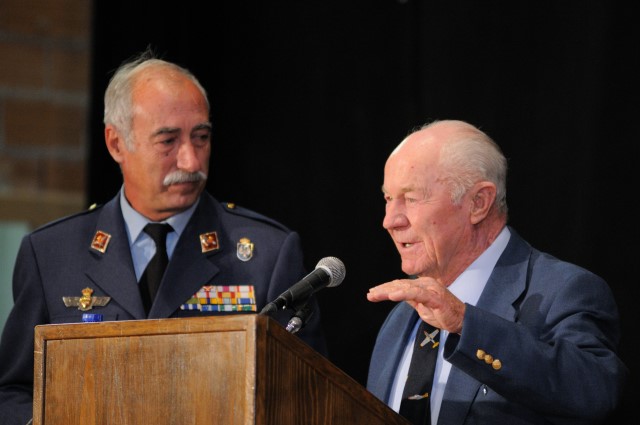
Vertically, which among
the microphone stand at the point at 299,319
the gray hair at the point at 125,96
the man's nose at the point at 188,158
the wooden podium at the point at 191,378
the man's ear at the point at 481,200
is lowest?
the wooden podium at the point at 191,378

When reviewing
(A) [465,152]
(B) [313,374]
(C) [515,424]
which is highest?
(A) [465,152]

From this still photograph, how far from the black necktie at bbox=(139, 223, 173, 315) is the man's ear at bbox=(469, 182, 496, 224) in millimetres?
876

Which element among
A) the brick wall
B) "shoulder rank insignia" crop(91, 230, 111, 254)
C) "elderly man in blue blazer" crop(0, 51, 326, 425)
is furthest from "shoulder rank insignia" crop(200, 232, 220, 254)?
the brick wall

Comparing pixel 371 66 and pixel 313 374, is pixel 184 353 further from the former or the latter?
pixel 371 66

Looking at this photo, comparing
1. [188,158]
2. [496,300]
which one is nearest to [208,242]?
[188,158]

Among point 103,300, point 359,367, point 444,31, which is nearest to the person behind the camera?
point 103,300

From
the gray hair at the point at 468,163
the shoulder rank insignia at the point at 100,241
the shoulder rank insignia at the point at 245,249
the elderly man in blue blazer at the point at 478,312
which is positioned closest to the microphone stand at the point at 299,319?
the elderly man in blue blazer at the point at 478,312

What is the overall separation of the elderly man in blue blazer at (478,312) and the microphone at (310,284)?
0.51ft

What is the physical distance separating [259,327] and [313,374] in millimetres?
164

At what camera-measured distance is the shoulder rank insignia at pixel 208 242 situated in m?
3.02

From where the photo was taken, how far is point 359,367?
3.88 metres

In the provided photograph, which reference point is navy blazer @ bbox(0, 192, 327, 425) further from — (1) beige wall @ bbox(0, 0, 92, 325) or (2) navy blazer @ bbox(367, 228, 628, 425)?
(1) beige wall @ bbox(0, 0, 92, 325)

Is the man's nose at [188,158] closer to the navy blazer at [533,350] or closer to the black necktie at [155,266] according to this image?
the black necktie at [155,266]


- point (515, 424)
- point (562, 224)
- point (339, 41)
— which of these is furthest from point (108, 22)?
point (515, 424)
